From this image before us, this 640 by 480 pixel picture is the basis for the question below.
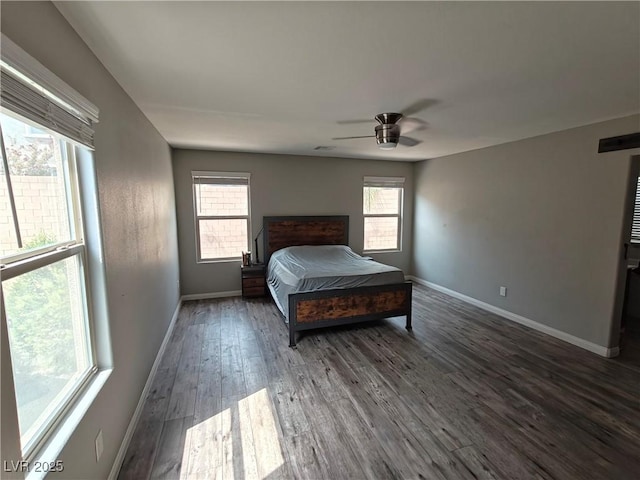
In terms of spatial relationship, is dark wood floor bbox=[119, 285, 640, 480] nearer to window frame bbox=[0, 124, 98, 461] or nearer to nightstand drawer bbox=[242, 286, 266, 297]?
window frame bbox=[0, 124, 98, 461]

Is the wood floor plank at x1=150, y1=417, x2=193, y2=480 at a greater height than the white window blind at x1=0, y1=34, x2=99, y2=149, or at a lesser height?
lesser

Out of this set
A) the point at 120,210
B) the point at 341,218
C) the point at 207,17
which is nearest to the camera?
the point at 207,17

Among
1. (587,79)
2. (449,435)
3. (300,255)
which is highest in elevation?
(587,79)

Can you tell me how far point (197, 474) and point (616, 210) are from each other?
4.14 metres

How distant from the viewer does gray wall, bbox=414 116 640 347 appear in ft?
9.74

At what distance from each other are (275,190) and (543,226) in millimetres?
3769

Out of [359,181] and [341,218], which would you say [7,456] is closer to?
[341,218]

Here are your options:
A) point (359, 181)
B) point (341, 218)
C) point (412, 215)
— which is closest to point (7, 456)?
point (341, 218)

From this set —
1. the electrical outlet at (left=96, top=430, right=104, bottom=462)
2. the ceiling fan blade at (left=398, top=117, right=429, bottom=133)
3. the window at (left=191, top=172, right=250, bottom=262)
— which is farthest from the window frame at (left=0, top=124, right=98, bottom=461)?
the window at (left=191, top=172, right=250, bottom=262)

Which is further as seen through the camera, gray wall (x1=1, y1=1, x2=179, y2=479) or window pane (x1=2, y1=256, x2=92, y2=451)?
gray wall (x1=1, y1=1, x2=179, y2=479)

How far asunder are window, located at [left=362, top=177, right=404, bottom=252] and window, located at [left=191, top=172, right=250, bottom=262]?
7.34ft

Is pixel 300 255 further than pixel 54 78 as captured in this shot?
Yes

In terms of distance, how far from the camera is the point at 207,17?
1326 mm

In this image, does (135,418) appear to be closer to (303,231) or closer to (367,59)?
(367,59)
